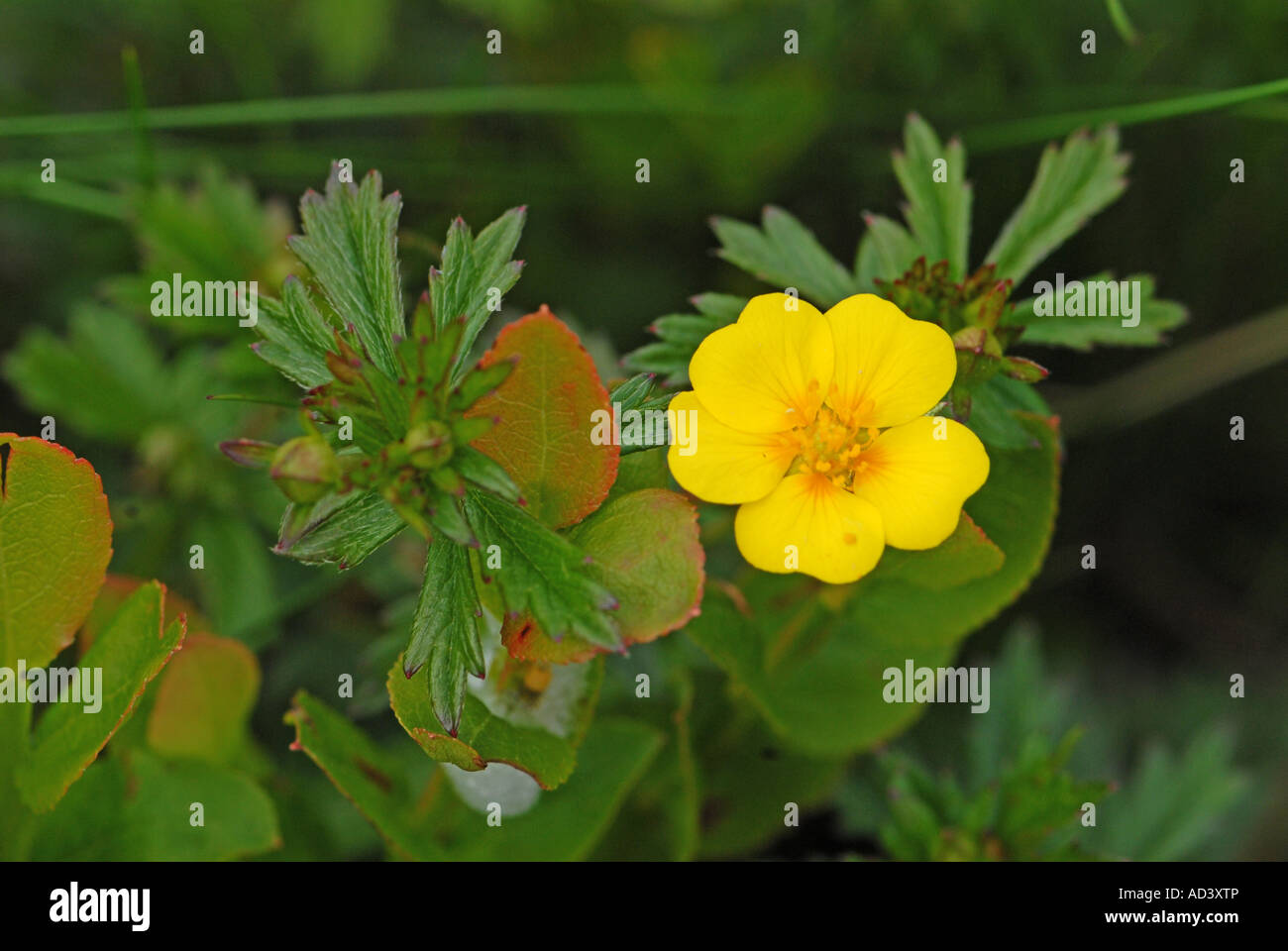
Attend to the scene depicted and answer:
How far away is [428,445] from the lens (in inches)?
48.0

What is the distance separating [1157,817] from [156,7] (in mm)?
3217

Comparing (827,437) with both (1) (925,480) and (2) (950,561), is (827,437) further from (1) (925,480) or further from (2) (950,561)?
(2) (950,561)

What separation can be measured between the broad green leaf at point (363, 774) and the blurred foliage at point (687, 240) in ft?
1.22

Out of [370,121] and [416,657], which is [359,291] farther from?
[370,121]

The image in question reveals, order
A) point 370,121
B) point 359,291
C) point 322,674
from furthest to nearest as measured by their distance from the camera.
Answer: point 370,121 → point 322,674 → point 359,291

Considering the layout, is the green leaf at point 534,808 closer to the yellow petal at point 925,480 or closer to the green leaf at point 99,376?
the yellow petal at point 925,480

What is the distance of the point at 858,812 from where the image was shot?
Answer: 245 centimetres

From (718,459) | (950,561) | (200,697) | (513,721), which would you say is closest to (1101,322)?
(950,561)

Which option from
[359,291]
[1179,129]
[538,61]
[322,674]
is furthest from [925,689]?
[538,61]

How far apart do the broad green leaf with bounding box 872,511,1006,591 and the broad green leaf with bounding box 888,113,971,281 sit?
0.41 m

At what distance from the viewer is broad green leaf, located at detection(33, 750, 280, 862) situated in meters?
1.72

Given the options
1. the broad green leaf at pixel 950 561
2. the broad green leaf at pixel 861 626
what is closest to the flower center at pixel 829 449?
the broad green leaf at pixel 950 561

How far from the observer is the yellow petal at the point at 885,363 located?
4.43ft

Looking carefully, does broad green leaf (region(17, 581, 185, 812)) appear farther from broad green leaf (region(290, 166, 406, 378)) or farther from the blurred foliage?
the blurred foliage
